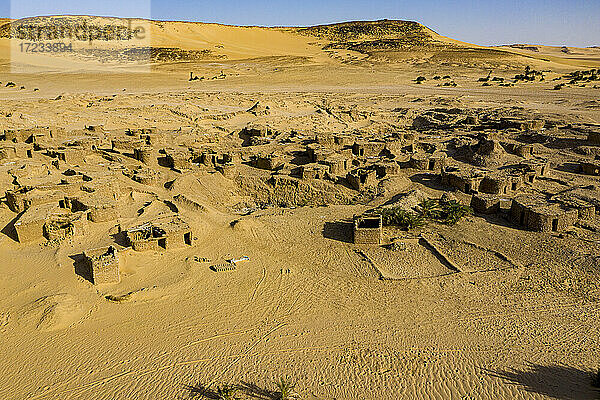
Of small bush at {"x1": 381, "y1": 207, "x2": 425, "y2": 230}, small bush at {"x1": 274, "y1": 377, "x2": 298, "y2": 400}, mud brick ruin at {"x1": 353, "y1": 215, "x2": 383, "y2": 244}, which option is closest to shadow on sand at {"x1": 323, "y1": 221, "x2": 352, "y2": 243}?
mud brick ruin at {"x1": 353, "y1": 215, "x2": 383, "y2": 244}

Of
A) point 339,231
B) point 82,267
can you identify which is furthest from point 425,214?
point 82,267

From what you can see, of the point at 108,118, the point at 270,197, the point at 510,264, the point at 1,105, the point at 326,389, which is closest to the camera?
the point at 326,389

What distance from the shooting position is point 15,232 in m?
8.72

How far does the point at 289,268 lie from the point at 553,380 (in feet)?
13.9

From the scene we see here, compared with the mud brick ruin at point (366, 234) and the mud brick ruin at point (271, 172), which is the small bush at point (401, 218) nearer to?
the mud brick ruin at point (271, 172)

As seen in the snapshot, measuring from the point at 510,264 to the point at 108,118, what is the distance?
1847cm

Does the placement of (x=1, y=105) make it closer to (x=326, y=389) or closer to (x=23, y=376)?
(x=23, y=376)

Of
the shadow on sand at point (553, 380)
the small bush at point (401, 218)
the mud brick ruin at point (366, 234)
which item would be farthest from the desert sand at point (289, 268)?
the small bush at point (401, 218)

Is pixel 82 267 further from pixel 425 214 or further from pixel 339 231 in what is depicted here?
pixel 425 214

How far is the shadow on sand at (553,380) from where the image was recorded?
4.96 metres

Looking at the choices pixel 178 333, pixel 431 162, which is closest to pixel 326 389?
pixel 178 333

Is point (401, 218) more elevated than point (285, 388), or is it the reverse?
point (401, 218)

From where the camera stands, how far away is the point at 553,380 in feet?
17.0

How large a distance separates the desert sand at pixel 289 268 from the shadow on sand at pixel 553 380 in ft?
0.07
